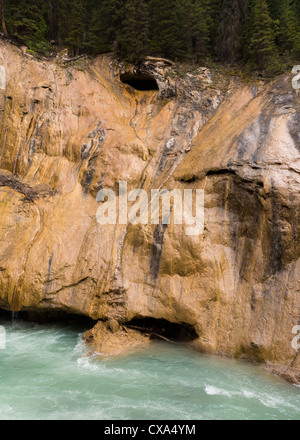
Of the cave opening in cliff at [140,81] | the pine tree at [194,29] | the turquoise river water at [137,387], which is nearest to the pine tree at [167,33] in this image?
the pine tree at [194,29]

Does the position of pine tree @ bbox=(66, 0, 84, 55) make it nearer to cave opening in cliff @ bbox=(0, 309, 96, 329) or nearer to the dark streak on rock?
the dark streak on rock

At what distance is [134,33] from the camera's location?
16.7 meters

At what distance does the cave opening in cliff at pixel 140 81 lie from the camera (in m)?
16.6

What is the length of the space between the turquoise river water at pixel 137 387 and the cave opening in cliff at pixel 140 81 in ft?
42.5

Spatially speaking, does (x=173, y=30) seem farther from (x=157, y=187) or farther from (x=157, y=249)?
(x=157, y=249)

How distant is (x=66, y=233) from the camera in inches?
455

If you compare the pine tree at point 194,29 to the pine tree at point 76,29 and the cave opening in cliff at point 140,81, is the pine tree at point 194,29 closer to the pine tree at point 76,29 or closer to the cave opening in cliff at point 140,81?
the cave opening in cliff at point 140,81

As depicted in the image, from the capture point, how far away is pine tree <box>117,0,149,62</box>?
54.2 ft

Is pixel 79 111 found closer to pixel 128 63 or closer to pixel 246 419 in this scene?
pixel 128 63

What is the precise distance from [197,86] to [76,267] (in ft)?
35.2

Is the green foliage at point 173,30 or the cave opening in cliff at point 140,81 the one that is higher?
the green foliage at point 173,30
